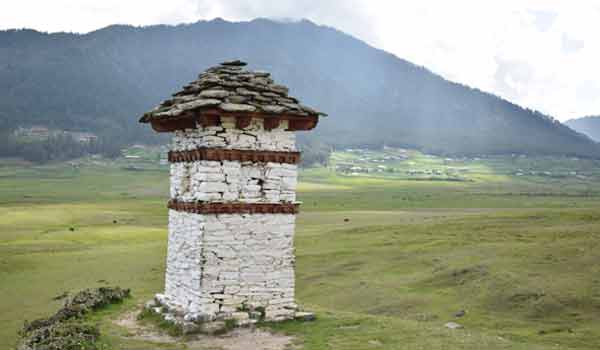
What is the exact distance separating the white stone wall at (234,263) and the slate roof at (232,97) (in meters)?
2.37

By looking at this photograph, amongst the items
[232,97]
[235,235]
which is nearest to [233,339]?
[235,235]

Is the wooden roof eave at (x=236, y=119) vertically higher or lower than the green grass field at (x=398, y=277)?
higher

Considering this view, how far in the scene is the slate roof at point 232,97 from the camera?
16016 mm

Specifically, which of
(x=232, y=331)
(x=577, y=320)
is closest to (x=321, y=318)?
(x=232, y=331)

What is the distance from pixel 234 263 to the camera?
16.3 meters

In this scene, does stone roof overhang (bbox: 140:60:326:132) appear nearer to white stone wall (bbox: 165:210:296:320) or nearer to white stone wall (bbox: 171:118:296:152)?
white stone wall (bbox: 171:118:296:152)

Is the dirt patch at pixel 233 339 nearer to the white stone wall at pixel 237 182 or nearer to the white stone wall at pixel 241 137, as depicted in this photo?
the white stone wall at pixel 237 182

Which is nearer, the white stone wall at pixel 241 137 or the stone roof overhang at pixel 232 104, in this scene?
the stone roof overhang at pixel 232 104

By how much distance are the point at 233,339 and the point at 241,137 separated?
174 inches

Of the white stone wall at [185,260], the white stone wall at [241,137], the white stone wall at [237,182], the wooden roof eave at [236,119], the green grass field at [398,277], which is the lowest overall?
the green grass field at [398,277]

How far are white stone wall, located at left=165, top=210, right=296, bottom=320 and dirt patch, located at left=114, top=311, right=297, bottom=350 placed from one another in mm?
641

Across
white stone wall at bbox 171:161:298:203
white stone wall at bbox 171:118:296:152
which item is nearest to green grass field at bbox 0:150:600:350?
white stone wall at bbox 171:161:298:203

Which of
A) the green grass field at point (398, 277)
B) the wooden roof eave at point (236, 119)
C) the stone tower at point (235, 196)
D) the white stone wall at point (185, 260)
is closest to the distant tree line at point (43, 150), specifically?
the green grass field at point (398, 277)

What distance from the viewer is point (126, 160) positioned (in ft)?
625
